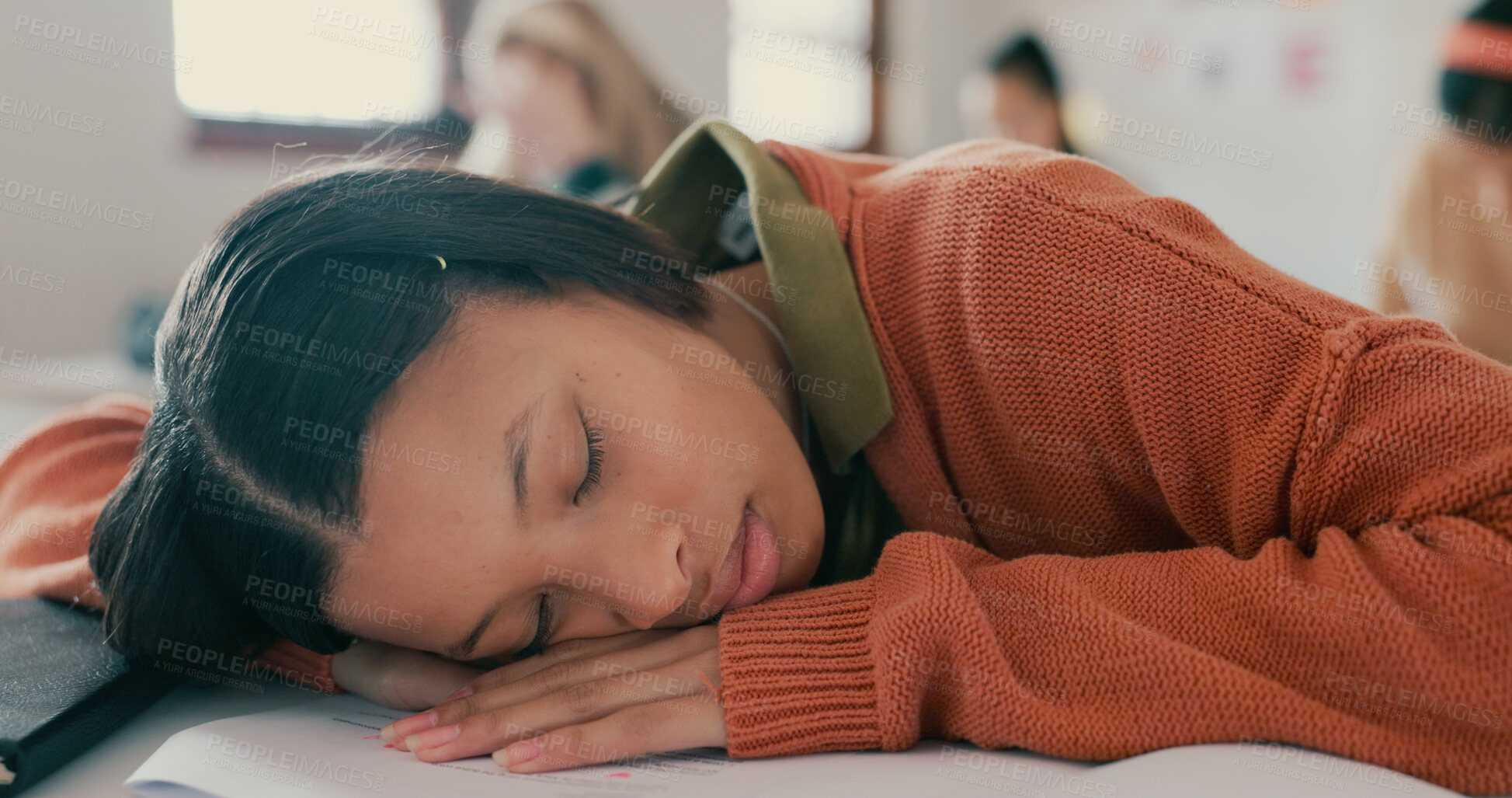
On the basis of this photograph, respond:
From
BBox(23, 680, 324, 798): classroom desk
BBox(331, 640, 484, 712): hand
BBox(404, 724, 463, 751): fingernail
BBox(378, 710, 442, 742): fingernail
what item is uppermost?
BBox(404, 724, 463, 751): fingernail

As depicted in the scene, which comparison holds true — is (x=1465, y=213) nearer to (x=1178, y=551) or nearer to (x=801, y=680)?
(x=1178, y=551)

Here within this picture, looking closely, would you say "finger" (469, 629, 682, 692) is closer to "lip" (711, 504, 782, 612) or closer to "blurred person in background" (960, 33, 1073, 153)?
"lip" (711, 504, 782, 612)

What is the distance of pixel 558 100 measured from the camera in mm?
2781

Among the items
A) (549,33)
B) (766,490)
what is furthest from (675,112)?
(766,490)

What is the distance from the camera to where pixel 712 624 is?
0.68m

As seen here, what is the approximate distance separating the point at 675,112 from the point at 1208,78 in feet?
5.96

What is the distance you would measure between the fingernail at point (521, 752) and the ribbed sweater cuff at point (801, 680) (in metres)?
0.11

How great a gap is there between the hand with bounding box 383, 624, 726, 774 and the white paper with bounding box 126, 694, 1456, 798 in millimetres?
10

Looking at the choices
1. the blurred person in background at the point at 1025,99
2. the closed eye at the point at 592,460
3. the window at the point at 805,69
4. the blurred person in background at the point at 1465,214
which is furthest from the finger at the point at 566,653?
the window at the point at 805,69

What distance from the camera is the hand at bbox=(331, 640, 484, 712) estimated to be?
714mm

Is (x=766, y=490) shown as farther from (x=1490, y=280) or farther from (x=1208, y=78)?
(x=1208, y=78)

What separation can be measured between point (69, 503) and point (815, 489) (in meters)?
0.71

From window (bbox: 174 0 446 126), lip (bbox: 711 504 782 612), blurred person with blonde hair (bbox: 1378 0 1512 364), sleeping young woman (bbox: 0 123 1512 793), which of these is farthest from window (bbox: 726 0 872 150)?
lip (bbox: 711 504 782 612)

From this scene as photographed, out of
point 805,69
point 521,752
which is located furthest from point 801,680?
point 805,69
